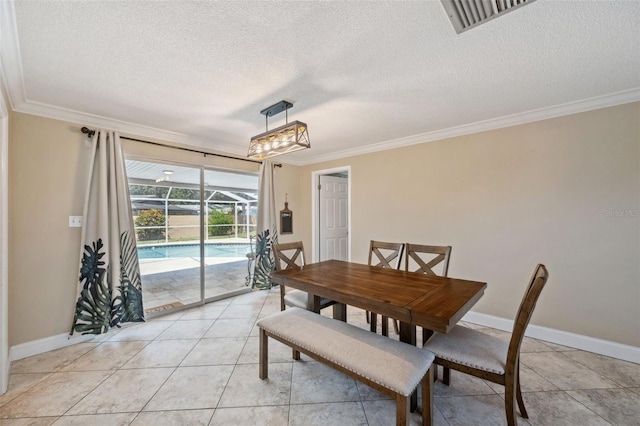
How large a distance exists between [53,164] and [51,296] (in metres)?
1.29

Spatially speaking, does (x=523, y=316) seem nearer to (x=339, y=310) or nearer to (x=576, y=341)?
(x=339, y=310)

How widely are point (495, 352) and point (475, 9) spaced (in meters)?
1.87

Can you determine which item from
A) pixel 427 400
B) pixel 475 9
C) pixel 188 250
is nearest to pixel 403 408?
pixel 427 400

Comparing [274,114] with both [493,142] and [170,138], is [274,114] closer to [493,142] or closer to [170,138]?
[170,138]

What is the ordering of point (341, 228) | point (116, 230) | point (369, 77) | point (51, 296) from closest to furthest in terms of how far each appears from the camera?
point (369, 77) → point (51, 296) → point (116, 230) → point (341, 228)

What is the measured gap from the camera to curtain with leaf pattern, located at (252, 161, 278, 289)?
13.1ft

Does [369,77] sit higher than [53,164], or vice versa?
[369,77]

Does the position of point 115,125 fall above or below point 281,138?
above

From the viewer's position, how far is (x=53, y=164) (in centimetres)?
243

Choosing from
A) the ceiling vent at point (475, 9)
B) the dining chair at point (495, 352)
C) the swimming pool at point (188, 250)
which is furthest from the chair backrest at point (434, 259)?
the swimming pool at point (188, 250)

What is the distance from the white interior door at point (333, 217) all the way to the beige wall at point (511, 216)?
6.79ft

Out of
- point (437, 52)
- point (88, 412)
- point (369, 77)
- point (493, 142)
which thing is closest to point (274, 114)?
point (369, 77)

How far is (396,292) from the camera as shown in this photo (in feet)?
5.60

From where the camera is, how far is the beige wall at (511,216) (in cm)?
222
